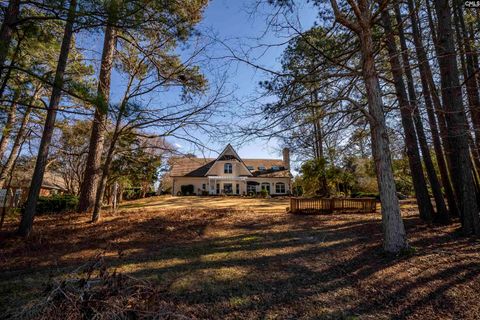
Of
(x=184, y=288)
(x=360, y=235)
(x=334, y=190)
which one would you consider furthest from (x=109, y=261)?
(x=334, y=190)

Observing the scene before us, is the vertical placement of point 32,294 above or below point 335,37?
below

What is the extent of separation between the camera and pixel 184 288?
417 centimetres

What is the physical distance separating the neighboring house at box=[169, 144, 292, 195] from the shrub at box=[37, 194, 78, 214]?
1533 cm

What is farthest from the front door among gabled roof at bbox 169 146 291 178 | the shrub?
the shrub

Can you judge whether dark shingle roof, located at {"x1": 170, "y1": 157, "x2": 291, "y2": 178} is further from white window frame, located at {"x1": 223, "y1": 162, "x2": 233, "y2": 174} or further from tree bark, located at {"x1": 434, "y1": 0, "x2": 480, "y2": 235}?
tree bark, located at {"x1": 434, "y1": 0, "x2": 480, "y2": 235}

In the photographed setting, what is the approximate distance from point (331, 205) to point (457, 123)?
21.9 ft

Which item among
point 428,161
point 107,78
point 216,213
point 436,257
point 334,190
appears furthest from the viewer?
point 334,190

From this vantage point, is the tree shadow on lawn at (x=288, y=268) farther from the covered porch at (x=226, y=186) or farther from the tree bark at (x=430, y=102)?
the covered porch at (x=226, y=186)

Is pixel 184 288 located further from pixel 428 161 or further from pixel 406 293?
pixel 428 161

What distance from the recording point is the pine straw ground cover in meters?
2.46

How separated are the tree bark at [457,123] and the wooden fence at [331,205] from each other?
509 centimetres

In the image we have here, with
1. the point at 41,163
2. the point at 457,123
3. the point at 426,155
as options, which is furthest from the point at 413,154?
the point at 41,163

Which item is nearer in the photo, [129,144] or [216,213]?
[129,144]

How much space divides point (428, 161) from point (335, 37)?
550 cm
